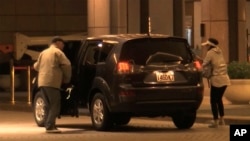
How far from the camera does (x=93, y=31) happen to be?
2773 cm

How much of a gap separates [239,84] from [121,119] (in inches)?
234

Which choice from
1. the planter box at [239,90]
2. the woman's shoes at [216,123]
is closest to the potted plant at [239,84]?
the planter box at [239,90]

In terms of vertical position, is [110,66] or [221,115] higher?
[110,66]

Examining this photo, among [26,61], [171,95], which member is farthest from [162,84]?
[26,61]

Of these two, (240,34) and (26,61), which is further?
(26,61)

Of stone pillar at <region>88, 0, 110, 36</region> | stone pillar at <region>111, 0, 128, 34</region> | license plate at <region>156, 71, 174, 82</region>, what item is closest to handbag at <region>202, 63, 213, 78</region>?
license plate at <region>156, 71, 174, 82</region>

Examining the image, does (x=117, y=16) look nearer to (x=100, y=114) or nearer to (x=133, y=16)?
(x=133, y=16)

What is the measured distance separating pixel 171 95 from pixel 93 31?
12.8 metres

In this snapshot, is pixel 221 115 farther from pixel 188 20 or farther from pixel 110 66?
pixel 188 20

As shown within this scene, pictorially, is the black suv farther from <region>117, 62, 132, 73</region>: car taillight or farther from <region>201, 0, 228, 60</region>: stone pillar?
<region>201, 0, 228, 60</region>: stone pillar

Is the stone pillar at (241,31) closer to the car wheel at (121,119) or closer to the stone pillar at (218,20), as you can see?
the stone pillar at (218,20)

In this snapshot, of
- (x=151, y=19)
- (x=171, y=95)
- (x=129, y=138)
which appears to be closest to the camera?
(x=129, y=138)

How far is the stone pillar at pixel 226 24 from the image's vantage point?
84.3 feet

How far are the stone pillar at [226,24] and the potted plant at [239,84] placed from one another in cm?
415
